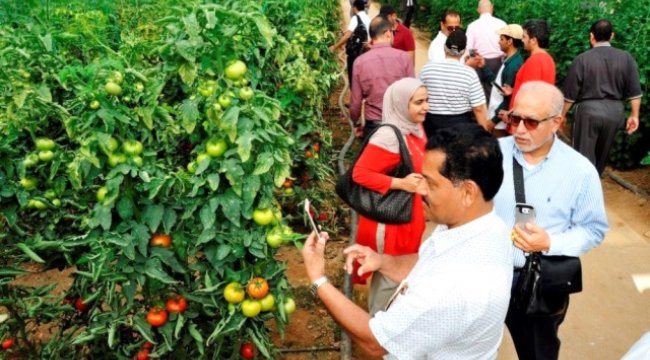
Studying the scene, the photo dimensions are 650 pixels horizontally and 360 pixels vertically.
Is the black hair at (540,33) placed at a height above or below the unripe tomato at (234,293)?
above

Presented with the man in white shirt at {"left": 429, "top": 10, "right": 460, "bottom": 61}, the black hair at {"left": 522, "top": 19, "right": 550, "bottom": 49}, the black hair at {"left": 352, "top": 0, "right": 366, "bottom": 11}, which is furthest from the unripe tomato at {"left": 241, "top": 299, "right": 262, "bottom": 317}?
the black hair at {"left": 352, "top": 0, "right": 366, "bottom": 11}

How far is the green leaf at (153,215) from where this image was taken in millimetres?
2418

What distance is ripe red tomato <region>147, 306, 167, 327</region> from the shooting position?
249cm

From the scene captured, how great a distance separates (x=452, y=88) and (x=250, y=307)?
3.29m

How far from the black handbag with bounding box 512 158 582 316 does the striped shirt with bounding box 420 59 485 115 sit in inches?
90.7

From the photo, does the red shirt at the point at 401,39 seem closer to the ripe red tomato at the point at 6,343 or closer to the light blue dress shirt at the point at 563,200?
the light blue dress shirt at the point at 563,200

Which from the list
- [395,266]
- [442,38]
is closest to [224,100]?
[395,266]

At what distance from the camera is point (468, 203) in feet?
6.22

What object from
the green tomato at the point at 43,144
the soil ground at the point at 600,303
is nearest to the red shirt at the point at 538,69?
the soil ground at the point at 600,303

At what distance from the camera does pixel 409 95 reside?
11.6ft

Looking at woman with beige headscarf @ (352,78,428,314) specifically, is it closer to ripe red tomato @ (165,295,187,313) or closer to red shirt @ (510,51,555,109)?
ripe red tomato @ (165,295,187,313)

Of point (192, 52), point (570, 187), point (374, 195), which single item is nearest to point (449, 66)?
point (374, 195)

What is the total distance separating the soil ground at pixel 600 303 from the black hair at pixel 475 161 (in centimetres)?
247

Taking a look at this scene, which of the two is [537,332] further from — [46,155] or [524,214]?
[46,155]
